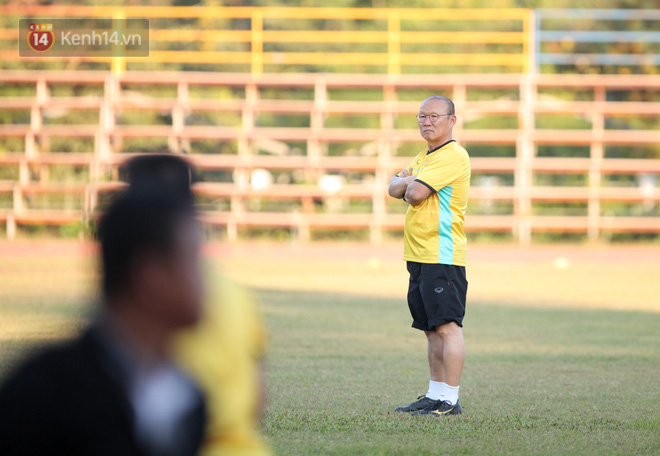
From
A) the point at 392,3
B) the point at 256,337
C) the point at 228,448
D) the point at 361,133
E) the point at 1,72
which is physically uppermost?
the point at 392,3

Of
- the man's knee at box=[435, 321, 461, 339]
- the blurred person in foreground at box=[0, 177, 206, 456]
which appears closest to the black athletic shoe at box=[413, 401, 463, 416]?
the man's knee at box=[435, 321, 461, 339]

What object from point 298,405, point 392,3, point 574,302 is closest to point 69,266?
point 574,302

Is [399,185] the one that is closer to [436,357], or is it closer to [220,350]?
[436,357]

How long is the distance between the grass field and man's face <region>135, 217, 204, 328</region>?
9 centimetres

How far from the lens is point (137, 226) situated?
75.8 inches

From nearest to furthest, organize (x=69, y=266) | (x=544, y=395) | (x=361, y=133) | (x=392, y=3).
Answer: (x=544, y=395) < (x=69, y=266) < (x=361, y=133) < (x=392, y=3)

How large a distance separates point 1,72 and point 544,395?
2354 centimetres

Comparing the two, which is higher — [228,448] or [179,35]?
[179,35]

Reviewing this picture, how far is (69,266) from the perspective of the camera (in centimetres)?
1675

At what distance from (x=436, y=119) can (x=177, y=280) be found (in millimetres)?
4297

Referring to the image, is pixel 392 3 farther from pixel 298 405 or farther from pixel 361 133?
pixel 298 405

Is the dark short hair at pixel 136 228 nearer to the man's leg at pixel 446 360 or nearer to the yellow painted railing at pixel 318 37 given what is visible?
the man's leg at pixel 446 360

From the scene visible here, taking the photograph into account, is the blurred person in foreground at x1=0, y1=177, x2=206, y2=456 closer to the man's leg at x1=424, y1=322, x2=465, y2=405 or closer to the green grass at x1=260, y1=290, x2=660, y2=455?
the green grass at x1=260, y1=290, x2=660, y2=455

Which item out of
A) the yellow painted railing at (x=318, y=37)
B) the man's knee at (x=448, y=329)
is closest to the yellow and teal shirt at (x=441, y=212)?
the man's knee at (x=448, y=329)
